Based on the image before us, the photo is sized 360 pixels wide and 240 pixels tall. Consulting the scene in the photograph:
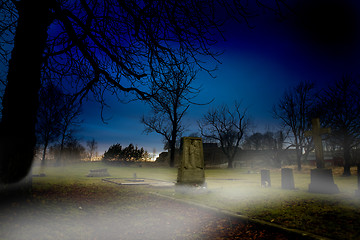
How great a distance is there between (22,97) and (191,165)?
742 cm

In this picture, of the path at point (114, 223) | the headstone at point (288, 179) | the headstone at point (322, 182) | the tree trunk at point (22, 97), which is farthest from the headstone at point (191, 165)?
the tree trunk at point (22, 97)

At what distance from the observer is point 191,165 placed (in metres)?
10.3

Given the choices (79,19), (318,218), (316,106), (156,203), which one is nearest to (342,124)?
(316,106)

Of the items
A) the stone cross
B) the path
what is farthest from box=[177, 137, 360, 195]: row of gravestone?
the path

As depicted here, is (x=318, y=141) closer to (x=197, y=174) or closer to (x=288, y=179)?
(x=288, y=179)

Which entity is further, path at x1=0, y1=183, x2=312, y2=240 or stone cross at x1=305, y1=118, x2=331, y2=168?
stone cross at x1=305, y1=118, x2=331, y2=168

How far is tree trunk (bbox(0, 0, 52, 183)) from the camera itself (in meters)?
4.15

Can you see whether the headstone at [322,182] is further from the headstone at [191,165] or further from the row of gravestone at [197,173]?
the headstone at [191,165]

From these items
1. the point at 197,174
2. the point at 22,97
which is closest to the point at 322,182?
the point at 197,174

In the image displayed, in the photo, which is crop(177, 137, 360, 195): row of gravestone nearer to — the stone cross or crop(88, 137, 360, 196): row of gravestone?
crop(88, 137, 360, 196): row of gravestone

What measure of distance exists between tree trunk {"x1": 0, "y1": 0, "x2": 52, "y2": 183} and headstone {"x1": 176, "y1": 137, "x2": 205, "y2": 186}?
6.61m

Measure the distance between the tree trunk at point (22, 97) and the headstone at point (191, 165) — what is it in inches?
260

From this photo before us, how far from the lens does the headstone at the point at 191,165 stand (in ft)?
32.9

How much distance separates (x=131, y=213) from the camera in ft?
19.7
